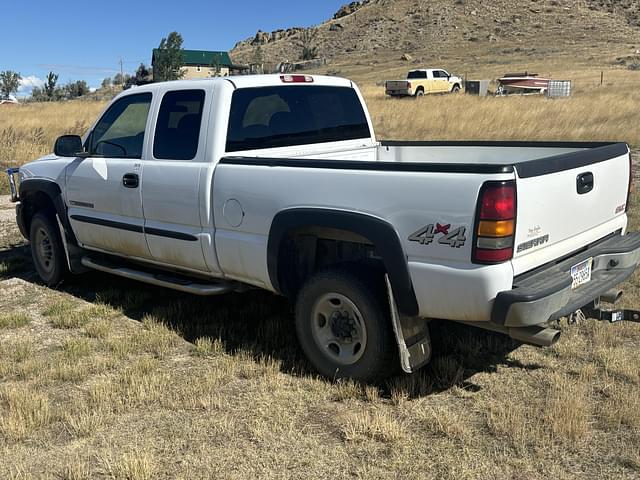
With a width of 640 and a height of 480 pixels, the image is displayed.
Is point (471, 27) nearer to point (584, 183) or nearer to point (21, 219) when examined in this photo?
point (21, 219)

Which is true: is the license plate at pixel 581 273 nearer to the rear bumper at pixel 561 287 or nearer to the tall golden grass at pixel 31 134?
the rear bumper at pixel 561 287

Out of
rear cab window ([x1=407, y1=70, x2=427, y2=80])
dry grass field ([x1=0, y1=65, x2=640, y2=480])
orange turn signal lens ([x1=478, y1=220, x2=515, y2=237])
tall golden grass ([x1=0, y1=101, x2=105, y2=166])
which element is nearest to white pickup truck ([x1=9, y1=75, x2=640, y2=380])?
orange turn signal lens ([x1=478, y1=220, x2=515, y2=237])

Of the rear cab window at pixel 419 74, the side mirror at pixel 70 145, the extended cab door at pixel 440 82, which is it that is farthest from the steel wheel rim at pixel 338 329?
the rear cab window at pixel 419 74

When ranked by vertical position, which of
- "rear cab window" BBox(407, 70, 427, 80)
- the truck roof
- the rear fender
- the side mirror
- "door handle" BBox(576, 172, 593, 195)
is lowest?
the rear fender

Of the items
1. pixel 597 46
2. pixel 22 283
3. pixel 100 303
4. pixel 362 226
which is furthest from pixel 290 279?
pixel 597 46

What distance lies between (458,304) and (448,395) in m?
0.82

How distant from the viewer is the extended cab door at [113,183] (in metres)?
5.17

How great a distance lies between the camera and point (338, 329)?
405 centimetres

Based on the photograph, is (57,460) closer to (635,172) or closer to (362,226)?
(362,226)

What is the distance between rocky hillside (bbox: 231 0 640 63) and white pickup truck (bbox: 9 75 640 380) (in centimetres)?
6576

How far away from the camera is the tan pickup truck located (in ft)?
110

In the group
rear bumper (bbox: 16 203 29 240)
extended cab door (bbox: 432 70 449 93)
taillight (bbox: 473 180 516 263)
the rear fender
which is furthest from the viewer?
extended cab door (bbox: 432 70 449 93)

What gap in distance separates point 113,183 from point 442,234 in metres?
3.09

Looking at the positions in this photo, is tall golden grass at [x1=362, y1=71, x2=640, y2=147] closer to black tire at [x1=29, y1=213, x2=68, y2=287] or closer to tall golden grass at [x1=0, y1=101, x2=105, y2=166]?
tall golden grass at [x1=0, y1=101, x2=105, y2=166]
